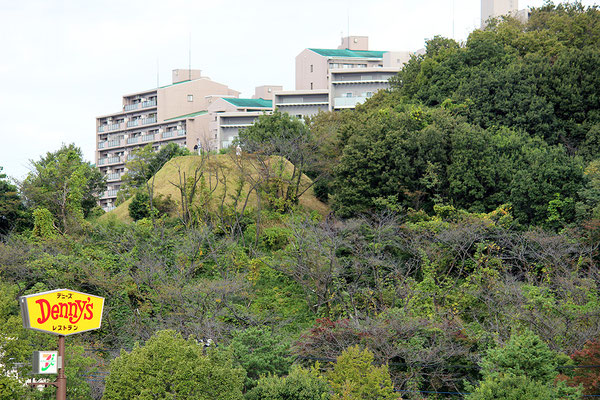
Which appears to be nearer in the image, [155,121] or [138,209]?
[138,209]

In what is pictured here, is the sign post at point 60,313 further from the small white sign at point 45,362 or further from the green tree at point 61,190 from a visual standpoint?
the green tree at point 61,190

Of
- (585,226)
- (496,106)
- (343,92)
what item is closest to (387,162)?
(496,106)

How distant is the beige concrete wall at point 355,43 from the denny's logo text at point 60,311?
207ft

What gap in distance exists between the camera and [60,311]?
1736cm

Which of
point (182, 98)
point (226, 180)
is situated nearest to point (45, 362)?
point (226, 180)

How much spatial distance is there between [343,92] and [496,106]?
98.8ft

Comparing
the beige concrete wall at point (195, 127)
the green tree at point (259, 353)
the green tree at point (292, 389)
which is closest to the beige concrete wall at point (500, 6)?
the beige concrete wall at point (195, 127)

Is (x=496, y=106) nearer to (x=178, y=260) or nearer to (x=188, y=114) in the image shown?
(x=178, y=260)

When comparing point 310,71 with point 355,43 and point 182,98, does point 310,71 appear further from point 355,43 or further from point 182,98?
point 182,98

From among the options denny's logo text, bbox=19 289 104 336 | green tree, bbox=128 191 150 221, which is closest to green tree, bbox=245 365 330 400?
denny's logo text, bbox=19 289 104 336

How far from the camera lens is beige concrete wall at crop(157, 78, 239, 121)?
7656 centimetres

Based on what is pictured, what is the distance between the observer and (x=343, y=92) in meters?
69.9

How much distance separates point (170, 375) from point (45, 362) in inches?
202

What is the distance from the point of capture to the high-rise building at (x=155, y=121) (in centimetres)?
7556
